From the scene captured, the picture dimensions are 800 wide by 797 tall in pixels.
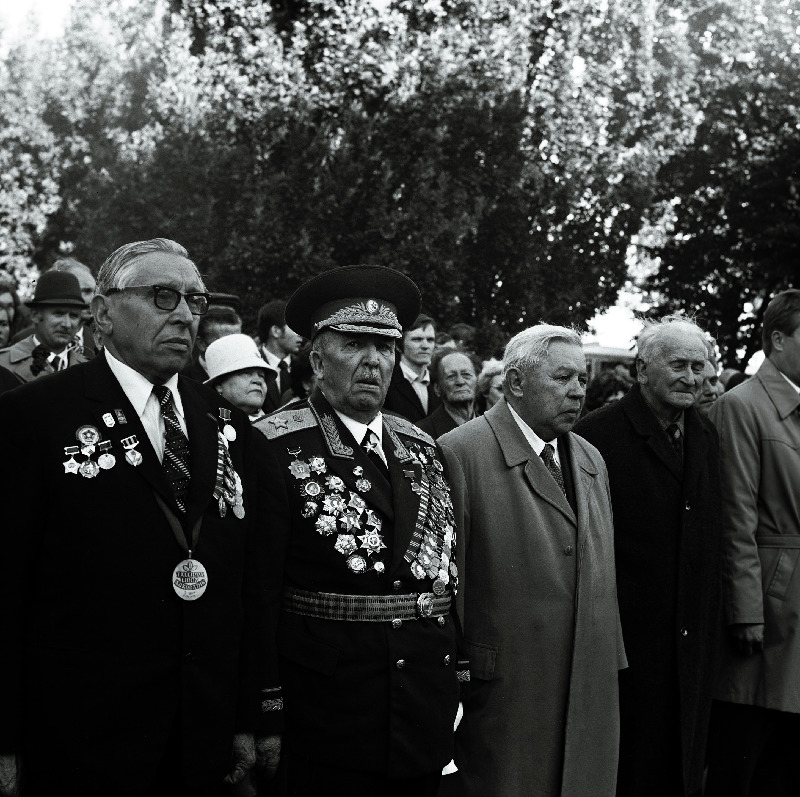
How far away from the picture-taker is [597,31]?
18234 millimetres

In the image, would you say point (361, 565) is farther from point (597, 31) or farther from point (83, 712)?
point (597, 31)

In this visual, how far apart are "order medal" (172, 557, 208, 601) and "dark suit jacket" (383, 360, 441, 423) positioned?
433 cm

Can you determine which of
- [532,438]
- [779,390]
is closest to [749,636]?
[779,390]

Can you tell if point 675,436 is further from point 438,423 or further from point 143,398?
point 143,398

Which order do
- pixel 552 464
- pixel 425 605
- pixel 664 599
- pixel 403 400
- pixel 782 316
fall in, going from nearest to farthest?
pixel 425 605, pixel 552 464, pixel 664 599, pixel 782 316, pixel 403 400

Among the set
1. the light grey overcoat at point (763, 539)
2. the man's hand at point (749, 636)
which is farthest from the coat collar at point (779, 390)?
the man's hand at point (749, 636)

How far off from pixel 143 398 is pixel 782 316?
370 centimetres

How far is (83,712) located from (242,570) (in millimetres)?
622

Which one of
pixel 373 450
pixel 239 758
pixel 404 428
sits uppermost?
pixel 404 428

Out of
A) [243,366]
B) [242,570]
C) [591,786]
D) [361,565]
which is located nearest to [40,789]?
[242,570]

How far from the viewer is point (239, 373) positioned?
5836 mm

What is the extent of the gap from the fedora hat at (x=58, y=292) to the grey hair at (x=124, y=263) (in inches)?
128

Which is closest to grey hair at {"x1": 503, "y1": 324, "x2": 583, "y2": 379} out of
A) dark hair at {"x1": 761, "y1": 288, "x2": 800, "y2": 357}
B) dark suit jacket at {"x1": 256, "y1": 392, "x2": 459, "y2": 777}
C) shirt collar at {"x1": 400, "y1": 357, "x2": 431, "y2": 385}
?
dark suit jacket at {"x1": 256, "y1": 392, "x2": 459, "y2": 777}

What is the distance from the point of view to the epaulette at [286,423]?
146 inches
